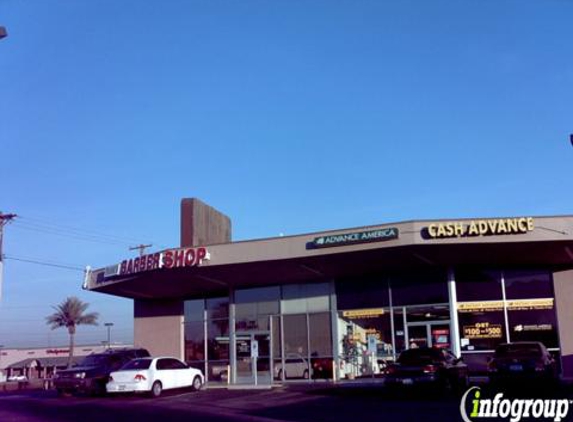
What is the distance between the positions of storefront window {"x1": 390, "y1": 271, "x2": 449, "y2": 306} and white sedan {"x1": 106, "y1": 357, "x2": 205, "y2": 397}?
30.8 ft

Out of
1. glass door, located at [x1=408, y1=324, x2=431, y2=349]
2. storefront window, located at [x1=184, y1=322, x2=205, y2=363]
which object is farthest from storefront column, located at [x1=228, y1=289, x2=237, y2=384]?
glass door, located at [x1=408, y1=324, x2=431, y2=349]

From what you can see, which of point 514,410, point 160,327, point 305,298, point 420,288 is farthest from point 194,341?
point 514,410

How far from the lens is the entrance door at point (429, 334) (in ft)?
91.2

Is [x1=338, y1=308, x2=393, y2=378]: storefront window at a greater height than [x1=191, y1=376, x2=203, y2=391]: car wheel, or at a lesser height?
greater

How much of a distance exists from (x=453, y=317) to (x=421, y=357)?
722cm

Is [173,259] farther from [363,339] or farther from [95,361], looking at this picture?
[363,339]

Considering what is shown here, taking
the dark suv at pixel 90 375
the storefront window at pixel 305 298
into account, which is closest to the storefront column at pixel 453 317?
→ the storefront window at pixel 305 298

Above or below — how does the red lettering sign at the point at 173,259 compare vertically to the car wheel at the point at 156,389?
above

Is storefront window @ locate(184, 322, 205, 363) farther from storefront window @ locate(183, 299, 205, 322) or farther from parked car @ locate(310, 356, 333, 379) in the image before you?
parked car @ locate(310, 356, 333, 379)

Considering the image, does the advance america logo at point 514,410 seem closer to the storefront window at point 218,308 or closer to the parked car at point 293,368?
the parked car at point 293,368

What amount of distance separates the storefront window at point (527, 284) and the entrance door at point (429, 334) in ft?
9.42

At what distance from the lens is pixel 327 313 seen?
30.3 metres

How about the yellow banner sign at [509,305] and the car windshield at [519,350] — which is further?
the yellow banner sign at [509,305]

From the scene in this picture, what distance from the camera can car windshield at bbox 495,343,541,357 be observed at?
2084 centimetres
